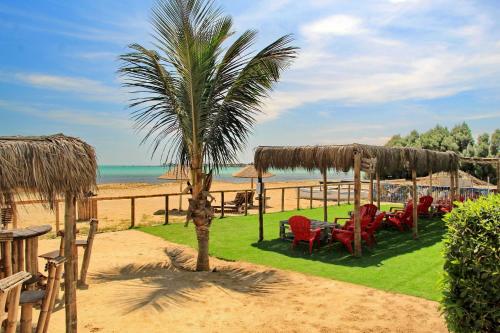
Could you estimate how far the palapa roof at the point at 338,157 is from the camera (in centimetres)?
874

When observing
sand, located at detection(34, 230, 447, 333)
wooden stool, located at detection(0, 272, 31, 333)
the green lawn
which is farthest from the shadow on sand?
wooden stool, located at detection(0, 272, 31, 333)

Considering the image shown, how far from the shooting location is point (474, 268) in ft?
11.7

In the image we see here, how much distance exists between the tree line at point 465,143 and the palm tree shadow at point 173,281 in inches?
1099

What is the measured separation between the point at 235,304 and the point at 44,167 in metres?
3.21

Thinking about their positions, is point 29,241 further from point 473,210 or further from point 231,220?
point 231,220

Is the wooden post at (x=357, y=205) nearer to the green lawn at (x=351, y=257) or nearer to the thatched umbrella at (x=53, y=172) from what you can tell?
the green lawn at (x=351, y=257)

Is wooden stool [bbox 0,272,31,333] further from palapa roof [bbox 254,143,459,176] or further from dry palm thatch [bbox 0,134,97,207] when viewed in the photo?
palapa roof [bbox 254,143,459,176]

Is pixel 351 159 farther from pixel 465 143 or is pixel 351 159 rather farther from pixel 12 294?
pixel 465 143

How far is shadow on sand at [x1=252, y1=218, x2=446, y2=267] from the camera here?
8080mm

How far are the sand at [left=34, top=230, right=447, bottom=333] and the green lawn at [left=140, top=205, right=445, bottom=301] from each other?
47 cm

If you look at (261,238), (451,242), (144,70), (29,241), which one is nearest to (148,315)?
(29,241)

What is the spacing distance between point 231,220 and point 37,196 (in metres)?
9.97

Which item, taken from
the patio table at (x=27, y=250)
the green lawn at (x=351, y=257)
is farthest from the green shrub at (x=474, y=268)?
the patio table at (x=27, y=250)

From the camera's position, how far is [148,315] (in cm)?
518
